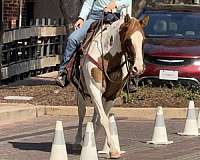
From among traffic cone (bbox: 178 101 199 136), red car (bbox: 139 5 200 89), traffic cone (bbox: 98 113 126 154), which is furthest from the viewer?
red car (bbox: 139 5 200 89)

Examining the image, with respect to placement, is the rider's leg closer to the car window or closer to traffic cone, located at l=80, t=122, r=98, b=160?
traffic cone, located at l=80, t=122, r=98, b=160

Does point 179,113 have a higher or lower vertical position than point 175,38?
lower

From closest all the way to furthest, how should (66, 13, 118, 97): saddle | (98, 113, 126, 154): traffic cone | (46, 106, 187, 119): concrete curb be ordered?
(98, 113, 126, 154): traffic cone
(66, 13, 118, 97): saddle
(46, 106, 187, 119): concrete curb

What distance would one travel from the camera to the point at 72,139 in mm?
11945

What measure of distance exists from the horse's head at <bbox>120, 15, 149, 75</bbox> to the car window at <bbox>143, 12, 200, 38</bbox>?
769 centimetres

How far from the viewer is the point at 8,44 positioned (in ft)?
63.9

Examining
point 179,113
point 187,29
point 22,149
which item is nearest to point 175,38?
point 187,29

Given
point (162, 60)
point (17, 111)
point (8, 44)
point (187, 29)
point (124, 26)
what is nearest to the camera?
point (124, 26)

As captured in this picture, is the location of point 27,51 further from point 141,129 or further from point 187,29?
point 141,129

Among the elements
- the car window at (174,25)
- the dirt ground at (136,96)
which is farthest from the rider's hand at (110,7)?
the car window at (174,25)

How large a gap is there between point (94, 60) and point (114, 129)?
3.49 ft

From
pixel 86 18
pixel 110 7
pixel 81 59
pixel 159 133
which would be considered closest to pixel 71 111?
pixel 159 133

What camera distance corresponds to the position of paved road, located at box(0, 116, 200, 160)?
10344 millimetres

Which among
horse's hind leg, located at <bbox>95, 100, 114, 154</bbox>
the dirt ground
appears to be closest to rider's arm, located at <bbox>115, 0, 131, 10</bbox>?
horse's hind leg, located at <bbox>95, 100, 114, 154</bbox>
